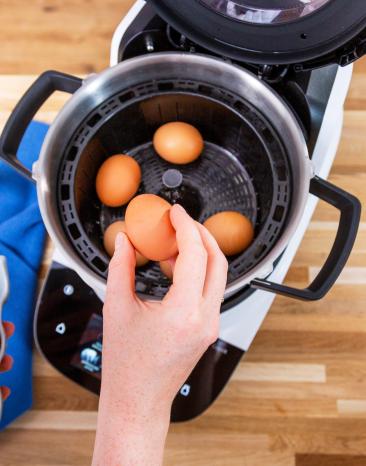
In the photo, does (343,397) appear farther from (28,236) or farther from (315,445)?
(28,236)

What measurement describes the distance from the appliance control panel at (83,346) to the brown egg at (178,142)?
0.24m

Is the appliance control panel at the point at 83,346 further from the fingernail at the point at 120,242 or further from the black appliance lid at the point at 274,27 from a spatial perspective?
the black appliance lid at the point at 274,27

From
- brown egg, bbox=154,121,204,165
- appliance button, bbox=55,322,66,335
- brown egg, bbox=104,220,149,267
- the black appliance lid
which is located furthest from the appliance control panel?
the black appliance lid

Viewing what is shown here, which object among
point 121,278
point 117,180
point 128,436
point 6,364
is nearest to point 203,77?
point 117,180

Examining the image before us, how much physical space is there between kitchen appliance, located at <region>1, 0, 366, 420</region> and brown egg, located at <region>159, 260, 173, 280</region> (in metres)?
0.01

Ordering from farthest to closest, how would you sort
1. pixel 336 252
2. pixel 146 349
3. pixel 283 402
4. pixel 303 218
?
pixel 283 402, pixel 303 218, pixel 336 252, pixel 146 349

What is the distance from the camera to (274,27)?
0.54 meters

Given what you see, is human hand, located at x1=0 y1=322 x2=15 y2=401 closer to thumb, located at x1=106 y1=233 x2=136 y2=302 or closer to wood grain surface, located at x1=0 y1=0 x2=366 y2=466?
wood grain surface, located at x1=0 y1=0 x2=366 y2=466

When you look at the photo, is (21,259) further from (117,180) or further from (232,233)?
(232,233)

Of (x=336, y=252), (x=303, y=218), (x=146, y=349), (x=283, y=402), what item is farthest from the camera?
(x=283, y=402)

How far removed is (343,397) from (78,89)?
640 mm

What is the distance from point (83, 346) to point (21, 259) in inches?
7.4

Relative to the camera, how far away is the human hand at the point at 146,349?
44cm

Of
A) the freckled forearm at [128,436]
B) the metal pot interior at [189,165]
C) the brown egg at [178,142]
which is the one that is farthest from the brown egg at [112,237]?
the freckled forearm at [128,436]
